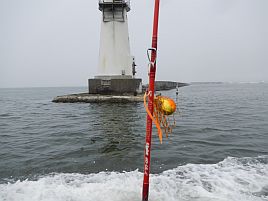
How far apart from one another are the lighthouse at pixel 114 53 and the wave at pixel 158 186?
22740 millimetres

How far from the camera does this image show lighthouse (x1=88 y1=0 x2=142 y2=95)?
2853 centimetres

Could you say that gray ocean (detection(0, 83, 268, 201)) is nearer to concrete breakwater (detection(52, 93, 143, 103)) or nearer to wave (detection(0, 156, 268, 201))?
wave (detection(0, 156, 268, 201))

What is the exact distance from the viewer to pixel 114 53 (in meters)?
28.7

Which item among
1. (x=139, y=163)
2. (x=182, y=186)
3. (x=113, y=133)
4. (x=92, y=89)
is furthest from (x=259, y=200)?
(x=92, y=89)

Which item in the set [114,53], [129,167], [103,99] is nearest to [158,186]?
[129,167]

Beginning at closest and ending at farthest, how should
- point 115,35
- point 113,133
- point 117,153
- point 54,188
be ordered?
point 54,188 < point 117,153 < point 113,133 < point 115,35

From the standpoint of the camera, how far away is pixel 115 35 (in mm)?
28750

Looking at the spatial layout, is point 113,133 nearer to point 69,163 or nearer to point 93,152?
point 93,152

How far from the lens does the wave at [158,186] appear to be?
4738 mm

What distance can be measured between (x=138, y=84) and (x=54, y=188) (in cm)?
2433

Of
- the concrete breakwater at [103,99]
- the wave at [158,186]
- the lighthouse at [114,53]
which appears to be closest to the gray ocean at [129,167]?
the wave at [158,186]

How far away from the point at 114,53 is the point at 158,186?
25.1 meters

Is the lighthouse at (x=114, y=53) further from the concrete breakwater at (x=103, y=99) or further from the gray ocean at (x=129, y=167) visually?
the gray ocean at (x=129, y=167)

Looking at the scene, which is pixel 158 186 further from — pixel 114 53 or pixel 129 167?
pixel 114 53
